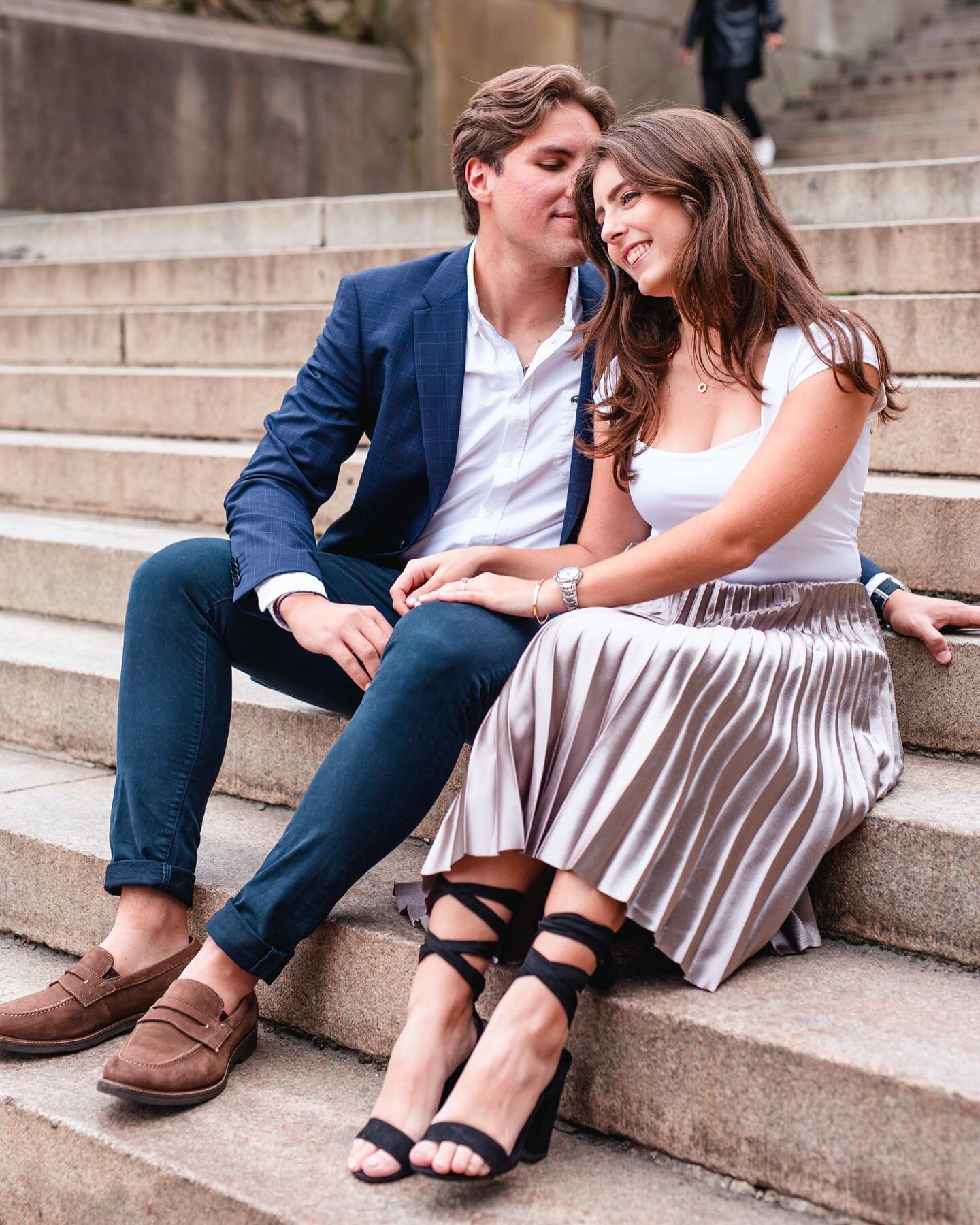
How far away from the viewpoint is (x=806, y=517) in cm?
244

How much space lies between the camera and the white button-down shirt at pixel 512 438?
2.83 m

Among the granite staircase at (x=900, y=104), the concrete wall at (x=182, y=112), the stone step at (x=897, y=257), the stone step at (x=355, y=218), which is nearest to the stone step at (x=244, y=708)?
the stone step at (x=897, y=257)

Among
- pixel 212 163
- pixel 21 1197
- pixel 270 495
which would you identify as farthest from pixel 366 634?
pixel 212 163

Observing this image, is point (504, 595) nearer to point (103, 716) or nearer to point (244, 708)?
point (244, 708)

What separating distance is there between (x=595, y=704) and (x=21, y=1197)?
1.25 meters

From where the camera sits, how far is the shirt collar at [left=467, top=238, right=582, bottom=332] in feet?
9.39

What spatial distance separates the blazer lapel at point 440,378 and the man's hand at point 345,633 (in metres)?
0.44

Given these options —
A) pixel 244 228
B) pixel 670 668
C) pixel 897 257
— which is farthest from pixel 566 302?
pixel 244 228

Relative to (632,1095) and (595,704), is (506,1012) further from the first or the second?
(595,704)

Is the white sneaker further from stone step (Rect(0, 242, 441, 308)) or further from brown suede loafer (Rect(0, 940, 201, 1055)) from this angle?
brown suede loafer (Rect(0, 940, 201, 1055))

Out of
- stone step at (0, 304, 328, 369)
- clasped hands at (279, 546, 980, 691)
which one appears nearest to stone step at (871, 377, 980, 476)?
clasped hands at (279, 546, 980, 691)

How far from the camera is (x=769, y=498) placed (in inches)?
90.6

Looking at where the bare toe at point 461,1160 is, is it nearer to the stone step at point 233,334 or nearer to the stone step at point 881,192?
the stone step at point 233,334

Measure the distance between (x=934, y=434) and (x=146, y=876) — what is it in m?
2.24
